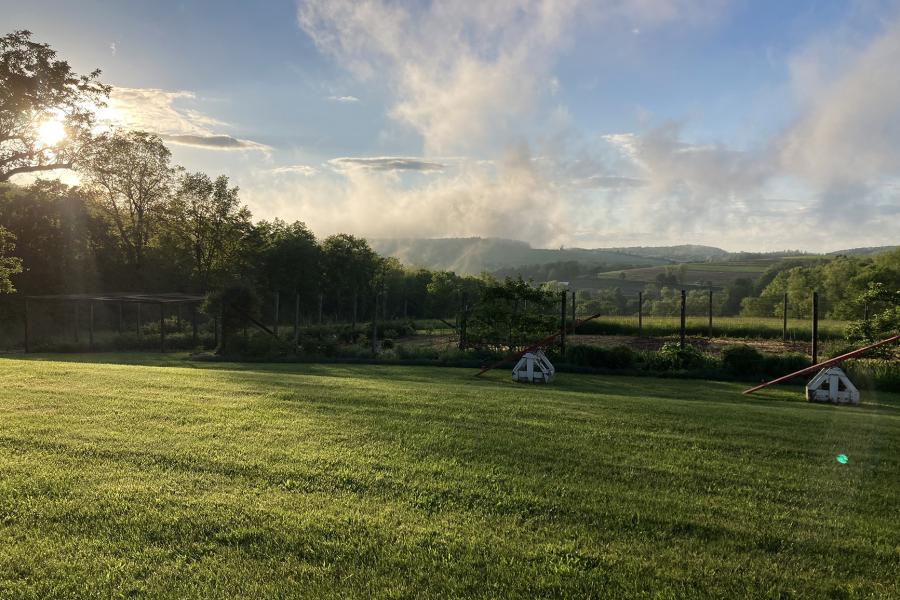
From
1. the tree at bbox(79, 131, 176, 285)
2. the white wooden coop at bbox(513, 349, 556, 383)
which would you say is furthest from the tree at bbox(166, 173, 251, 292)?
the white wooden coop at bbox(513, 349, 556, 383)

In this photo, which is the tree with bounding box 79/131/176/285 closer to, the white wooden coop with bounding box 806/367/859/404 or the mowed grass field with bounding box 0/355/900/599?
the mowed grass field with bounding box 0/355/900/599

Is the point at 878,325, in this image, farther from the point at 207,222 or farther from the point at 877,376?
the point at 207,222

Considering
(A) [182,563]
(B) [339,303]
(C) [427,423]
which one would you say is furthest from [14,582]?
(B) [339,303]

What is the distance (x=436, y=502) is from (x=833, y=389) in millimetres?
8660

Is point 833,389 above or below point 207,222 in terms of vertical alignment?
below

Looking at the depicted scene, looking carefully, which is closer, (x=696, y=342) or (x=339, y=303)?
(x=696, y=342)

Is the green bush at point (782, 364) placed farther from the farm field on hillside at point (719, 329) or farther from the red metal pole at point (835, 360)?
the farm field on hillside at point (719, 329)

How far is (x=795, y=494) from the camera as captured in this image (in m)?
4.36

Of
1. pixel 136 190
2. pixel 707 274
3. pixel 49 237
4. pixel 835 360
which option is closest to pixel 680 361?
pixel 835 360

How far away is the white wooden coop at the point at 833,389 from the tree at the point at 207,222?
34.1 m

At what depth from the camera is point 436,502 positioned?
395 cm

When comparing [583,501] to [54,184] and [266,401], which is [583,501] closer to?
[266,401]

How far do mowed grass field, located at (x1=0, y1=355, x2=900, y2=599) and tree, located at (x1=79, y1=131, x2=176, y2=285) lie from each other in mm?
32450

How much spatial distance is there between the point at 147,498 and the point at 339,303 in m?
31.5
